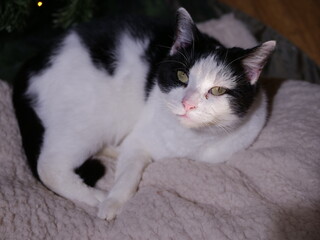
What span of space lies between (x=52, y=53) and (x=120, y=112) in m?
0.39

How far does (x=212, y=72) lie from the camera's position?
1.23m

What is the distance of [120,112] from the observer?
1.56 metres

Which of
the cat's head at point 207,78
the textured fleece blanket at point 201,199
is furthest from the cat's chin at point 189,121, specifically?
the textured fleece blanket at point 201,199

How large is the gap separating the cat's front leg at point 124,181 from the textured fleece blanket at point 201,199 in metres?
0.03

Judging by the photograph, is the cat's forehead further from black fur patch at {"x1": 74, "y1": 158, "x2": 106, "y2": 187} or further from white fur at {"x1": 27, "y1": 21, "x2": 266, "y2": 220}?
black fur patch at {"x1": 74, "y1": 158, "x2": 106, "y2": 187}

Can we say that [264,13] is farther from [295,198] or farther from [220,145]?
[295,198]

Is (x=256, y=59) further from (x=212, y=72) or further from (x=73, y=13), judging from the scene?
(x=73, y=13)

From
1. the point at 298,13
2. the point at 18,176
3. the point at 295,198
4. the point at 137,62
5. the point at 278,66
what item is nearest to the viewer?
the point at 295,198

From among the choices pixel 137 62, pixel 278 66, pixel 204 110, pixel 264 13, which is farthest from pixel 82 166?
pixel 264 13

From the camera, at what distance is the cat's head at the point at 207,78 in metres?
1.19

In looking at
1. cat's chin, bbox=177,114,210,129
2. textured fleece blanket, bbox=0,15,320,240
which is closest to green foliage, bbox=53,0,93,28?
textured fleece blanket, bbox=0,15,320,240

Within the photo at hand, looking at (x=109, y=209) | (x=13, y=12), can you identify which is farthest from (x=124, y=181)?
(x=13, y=12)

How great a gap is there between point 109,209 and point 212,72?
1.98 feet

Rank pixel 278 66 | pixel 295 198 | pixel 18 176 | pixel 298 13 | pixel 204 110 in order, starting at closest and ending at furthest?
pixel 204 110 < pixel 295 198 < pixel 18 176 < pixel 278 66 < pixel 298 13
